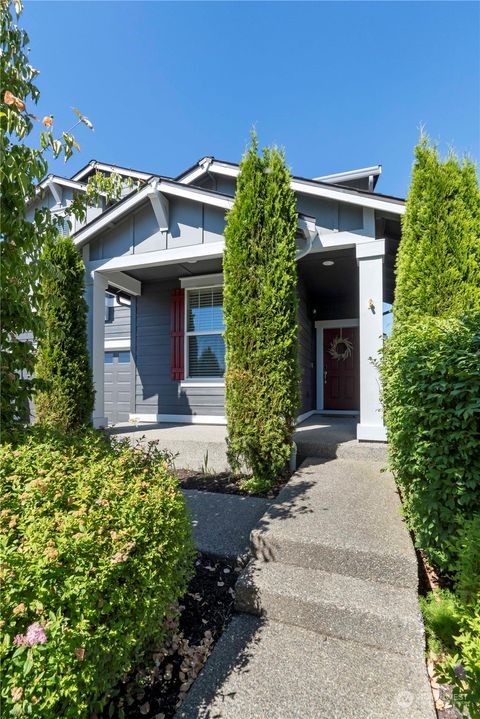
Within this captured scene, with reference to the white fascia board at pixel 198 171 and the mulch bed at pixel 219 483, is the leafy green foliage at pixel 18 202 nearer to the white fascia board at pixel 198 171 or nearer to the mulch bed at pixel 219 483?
the mulch bed at pixel 219 483

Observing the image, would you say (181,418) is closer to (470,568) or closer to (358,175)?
(470,568)

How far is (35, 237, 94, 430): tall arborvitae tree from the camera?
523cm

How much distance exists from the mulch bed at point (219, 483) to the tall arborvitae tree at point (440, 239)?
8.91ft

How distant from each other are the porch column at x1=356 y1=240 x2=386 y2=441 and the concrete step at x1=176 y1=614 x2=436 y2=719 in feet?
10.0

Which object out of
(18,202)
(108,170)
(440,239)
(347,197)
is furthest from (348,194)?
(108,170)

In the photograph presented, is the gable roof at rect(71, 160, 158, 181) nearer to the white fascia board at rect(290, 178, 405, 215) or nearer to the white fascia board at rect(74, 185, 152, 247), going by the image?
the white fascia board at rect(74, 185, 152, 247)

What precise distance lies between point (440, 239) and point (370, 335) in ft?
4.92

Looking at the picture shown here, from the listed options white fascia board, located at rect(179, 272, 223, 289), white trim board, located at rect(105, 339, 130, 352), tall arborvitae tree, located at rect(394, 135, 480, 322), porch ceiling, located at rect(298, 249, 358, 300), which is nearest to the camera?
tall arborvitae tree, located at rect(394, 135, 480, 322)

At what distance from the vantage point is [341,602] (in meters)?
2.07

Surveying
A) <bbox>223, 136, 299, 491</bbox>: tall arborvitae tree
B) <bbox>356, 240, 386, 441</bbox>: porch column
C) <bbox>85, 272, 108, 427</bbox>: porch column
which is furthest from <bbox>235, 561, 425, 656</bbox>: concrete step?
<bbox>85, 272, 108, 427</bbox>: porch column

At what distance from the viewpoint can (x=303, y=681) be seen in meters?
1.71

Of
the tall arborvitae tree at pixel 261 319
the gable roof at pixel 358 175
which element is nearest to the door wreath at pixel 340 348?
the gable roof at pixel 358 175

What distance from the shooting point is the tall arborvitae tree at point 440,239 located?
12.5 ft

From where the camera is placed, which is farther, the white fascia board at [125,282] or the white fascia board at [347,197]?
the white fascia board at [125,282]
